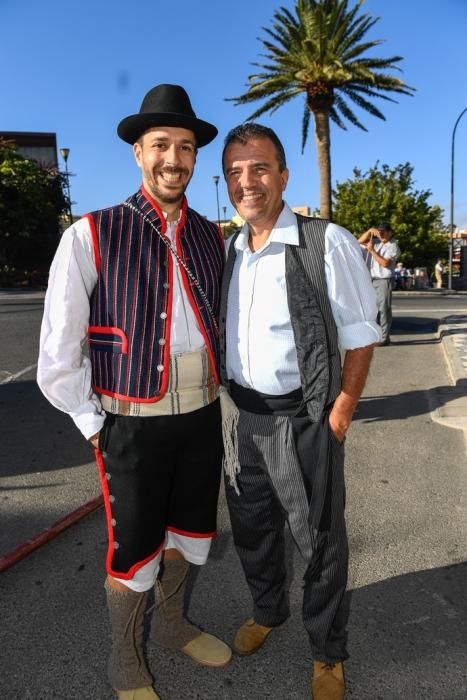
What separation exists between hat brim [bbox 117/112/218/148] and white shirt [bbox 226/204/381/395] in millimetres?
453

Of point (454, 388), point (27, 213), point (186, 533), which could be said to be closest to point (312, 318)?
point (186, 533)

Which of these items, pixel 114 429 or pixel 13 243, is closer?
pixel 114 429

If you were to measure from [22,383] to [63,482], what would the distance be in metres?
3.71

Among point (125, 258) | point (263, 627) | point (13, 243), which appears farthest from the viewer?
point (13, 243)

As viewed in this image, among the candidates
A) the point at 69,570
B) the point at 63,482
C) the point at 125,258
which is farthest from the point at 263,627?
the point at 63,482

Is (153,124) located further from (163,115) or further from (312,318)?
(312,318)

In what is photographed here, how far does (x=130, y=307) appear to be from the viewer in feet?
6.72

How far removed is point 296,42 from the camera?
1769 centimetres

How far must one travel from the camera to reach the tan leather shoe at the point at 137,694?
85.6 inches

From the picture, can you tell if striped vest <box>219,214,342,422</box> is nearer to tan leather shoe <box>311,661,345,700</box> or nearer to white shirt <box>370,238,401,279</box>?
tan leather shoe <box>311,661,345,700</box>

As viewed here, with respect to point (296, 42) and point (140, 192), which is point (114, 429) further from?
point (296, 42)

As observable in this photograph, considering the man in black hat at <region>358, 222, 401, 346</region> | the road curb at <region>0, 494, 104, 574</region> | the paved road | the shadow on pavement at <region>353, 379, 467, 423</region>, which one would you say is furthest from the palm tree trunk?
the road curb at <region>0, 494, 104, 574</region>

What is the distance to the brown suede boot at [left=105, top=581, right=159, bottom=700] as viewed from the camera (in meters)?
2.18

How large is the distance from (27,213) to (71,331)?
31.7 metres
